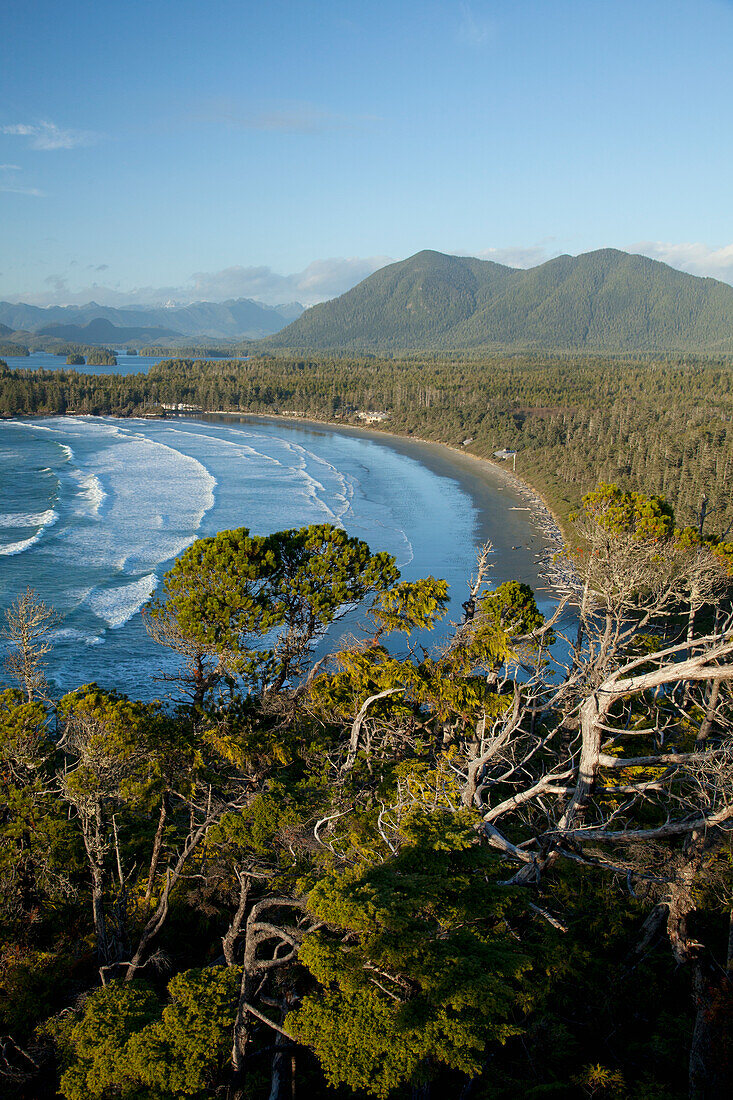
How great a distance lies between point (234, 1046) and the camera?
723 centimetres

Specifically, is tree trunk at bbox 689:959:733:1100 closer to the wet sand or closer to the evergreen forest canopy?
the evergreen forest canopy

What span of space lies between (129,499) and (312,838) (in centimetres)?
4637

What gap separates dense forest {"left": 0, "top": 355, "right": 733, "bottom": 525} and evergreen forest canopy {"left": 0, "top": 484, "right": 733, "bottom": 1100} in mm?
33851

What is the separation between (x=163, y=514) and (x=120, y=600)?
1694 centimetres

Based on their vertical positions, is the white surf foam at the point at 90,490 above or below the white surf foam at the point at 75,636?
above

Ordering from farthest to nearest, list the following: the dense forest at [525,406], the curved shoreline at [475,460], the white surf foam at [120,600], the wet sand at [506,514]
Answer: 1. the dense forest at [525,406]
2. the curved shoreline at [475,460]
3. the wet sand at [506,514]
4. the white surf foam at [120,600]

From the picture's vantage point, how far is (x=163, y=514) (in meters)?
48.4

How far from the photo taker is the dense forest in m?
58.8

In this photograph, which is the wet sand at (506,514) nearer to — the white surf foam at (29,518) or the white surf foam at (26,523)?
the white surf foam at (26,523)

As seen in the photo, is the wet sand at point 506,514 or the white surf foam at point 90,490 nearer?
the wet sand at point 506,514

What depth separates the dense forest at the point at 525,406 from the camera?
5881 centimetres

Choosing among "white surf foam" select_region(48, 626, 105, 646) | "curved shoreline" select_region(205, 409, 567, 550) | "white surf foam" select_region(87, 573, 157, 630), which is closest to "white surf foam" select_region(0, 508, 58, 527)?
"white surf foam" select_region(87, 573, 157, 630)

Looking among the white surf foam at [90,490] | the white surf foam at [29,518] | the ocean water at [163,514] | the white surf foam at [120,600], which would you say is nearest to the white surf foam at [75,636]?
the ocean water at [163,514]

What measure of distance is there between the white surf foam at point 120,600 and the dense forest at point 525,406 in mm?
32069
